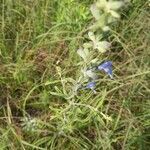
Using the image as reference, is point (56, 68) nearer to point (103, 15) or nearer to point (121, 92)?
point (121, 92)

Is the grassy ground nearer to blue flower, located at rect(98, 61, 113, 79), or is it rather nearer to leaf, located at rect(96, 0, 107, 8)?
blue flower, located at rect(98, 61, 113, 79)

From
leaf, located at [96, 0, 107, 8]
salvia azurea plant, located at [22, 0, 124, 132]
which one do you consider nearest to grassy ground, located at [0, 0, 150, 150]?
salvia azurea plant, located at [22, 0, 124, 132]

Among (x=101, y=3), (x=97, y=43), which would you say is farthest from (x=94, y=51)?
(x=101, y=3)

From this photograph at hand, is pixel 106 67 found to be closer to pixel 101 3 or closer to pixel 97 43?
pixel 97 43

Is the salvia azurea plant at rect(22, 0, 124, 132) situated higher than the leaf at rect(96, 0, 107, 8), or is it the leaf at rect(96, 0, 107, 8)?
the leaf at rect(96, 0, 107, 8)

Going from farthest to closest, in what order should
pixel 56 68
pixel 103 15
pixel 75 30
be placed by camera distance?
pixel 75 30
pixel 56 68
pixel 103 15

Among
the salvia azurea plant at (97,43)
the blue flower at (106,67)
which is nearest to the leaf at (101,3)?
the salvia azurea plant at (97,43)

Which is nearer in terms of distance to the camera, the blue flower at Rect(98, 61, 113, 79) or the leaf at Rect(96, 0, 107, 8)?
the leaf at Rect(96, 0, 107, 8)

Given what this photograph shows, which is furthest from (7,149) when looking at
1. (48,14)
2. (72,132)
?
(48,14)
